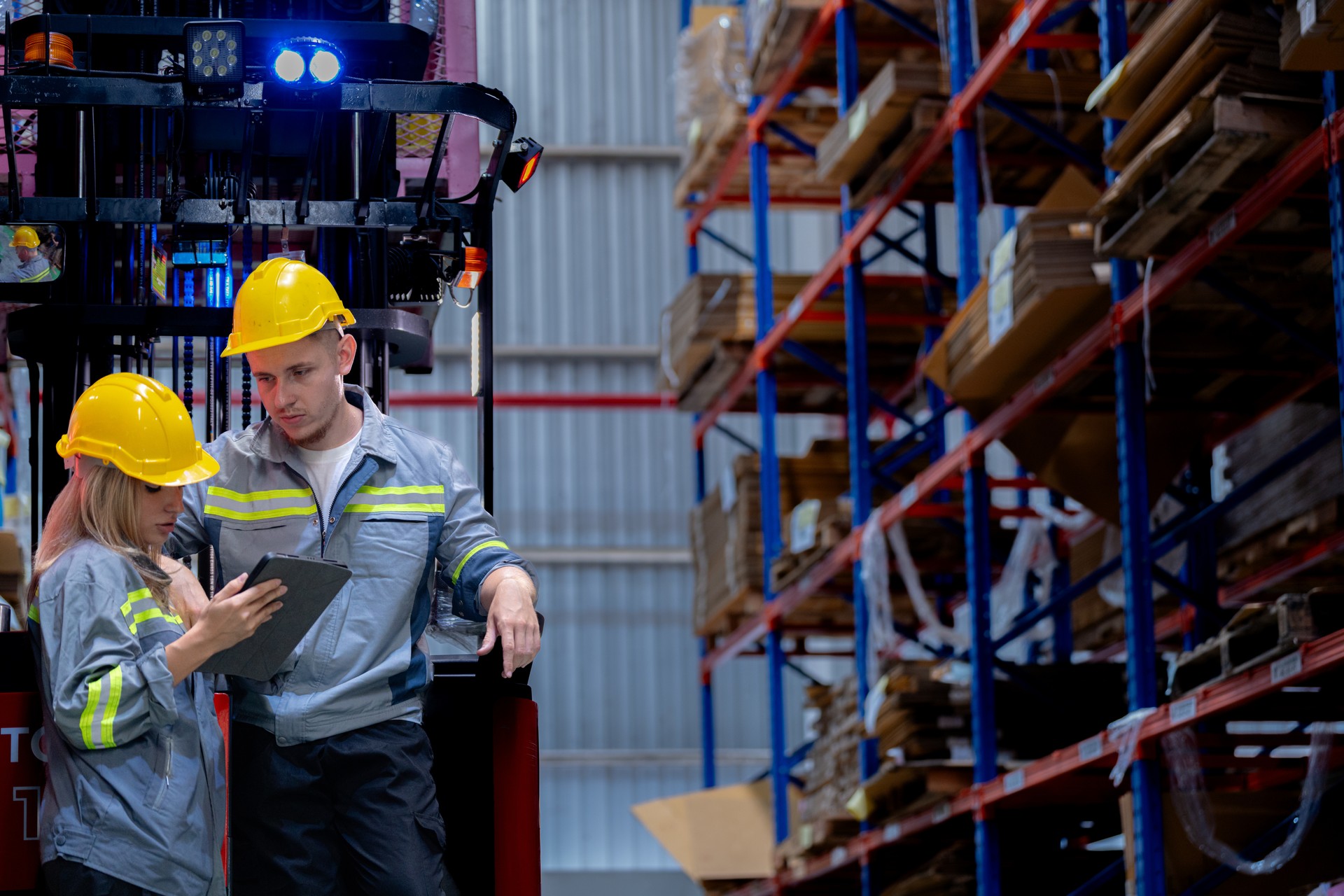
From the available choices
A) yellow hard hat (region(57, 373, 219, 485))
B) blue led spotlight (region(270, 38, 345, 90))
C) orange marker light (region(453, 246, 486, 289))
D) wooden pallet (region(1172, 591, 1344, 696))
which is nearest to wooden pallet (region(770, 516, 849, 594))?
wooden pallet (region(1172, 591, 1344, 696))

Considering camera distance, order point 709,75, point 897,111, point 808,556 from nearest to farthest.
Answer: point 897,111 < point 808,556 < point 709,75

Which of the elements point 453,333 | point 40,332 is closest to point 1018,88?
point 40,332

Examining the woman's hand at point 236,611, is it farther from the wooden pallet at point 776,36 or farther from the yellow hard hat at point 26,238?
the wooden pallet at point 776,36

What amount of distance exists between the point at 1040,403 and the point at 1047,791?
1866 mm

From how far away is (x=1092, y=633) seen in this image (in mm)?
11906

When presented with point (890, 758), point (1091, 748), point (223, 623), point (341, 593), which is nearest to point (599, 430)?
point (890, 758)

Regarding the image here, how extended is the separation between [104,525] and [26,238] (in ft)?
4.79

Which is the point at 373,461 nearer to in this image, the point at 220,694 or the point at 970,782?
the point at 220,694

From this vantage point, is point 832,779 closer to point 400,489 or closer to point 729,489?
point 729,489

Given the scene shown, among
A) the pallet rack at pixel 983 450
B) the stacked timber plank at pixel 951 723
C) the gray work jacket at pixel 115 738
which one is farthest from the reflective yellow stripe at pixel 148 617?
the stacked timber plank at pixel 951 723

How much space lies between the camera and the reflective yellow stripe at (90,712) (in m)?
3.77

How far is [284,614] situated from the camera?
3.95 meters

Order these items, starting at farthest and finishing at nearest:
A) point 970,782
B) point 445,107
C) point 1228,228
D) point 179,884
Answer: point 970,782 < point 1228,228 < point 445,107 < point 179,884

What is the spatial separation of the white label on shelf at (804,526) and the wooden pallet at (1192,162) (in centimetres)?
456
